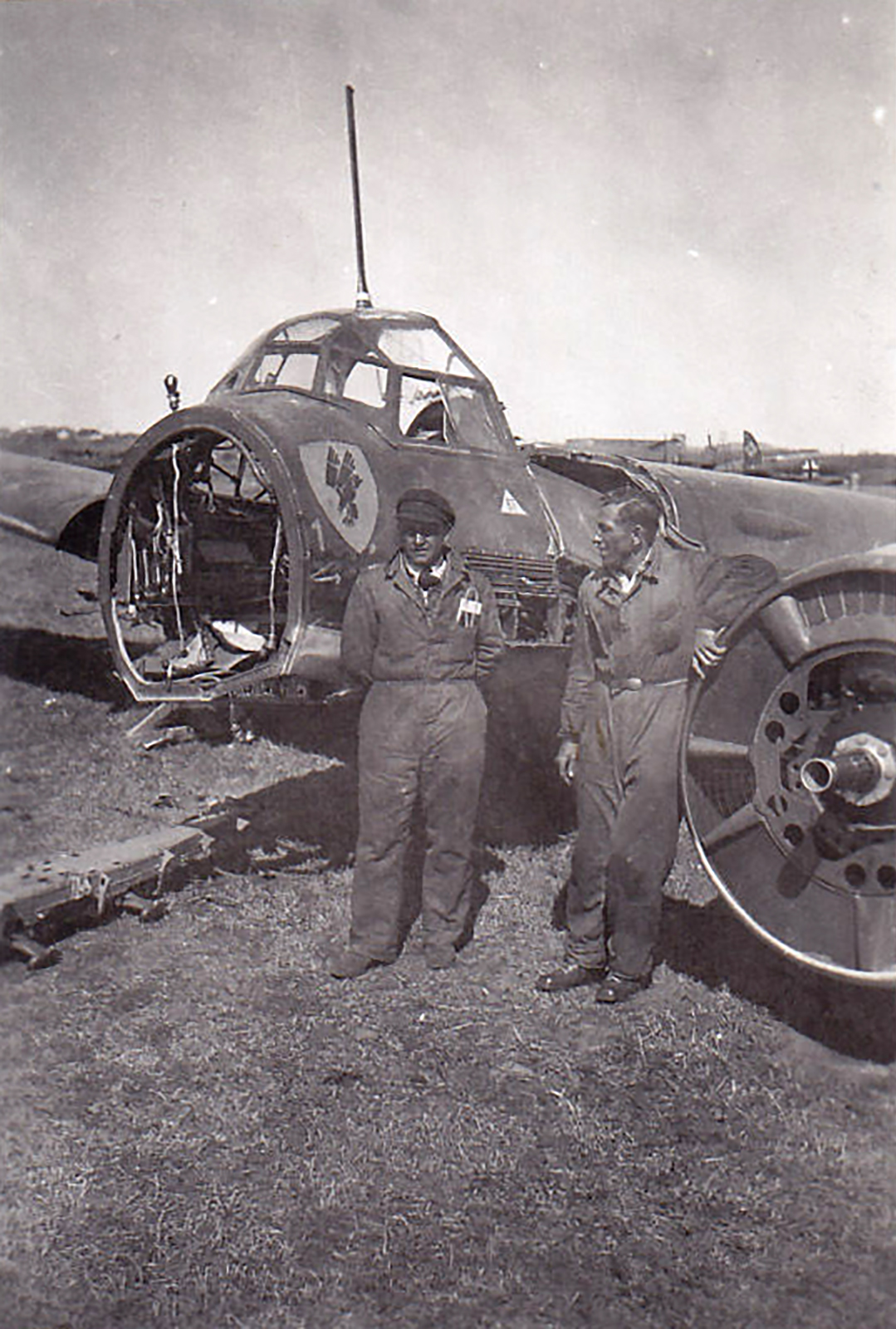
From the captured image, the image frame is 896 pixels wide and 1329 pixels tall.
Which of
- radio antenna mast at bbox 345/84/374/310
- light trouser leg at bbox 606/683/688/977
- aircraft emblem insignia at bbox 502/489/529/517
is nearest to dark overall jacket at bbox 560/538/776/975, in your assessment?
light trouser leg at bbox 606/683/688/977

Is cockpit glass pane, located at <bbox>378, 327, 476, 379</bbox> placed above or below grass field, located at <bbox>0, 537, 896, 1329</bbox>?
above

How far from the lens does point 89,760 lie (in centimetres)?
874

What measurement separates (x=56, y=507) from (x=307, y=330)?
3751 mm

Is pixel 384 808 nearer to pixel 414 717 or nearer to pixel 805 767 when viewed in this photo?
pixel 414 717

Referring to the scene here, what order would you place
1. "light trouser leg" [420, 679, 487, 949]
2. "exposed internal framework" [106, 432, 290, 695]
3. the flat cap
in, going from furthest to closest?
"exposed internal framework" [106, 432, 290, 695] → "light trouser leg" [420, 679, 487, 949] → the flat cap

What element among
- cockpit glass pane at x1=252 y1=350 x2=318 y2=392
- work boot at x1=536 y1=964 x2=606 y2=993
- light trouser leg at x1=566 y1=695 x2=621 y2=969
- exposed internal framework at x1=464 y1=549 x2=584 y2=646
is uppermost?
cockpit glass pane at x1=252 y1=350 x2=318 y2=392

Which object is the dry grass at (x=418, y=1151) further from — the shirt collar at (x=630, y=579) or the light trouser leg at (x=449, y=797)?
the shirt collar at (x=630, y=579)

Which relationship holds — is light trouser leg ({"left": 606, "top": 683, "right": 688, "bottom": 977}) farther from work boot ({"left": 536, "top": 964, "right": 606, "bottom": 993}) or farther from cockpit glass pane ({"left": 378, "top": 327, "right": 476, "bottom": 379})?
cockpit glass pane ({"left": 378, "top": 327, "right": 476, "bottom": 379})

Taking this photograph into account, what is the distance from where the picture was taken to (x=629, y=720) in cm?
460

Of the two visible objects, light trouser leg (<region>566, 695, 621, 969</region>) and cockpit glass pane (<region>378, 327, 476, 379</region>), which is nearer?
light trouser leg (<region>566, 695, 621, 969</region>)

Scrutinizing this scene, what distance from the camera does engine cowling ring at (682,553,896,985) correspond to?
150 inches

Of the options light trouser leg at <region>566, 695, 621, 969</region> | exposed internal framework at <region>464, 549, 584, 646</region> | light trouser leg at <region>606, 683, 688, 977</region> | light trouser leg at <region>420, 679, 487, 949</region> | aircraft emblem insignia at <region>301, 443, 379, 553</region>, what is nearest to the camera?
light trouser leg at <region>606, 683, 688, 977</region>

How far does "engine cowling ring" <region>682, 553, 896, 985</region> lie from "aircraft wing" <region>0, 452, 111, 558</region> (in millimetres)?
6578

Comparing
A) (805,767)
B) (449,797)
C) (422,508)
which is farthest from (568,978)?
(422,508)
